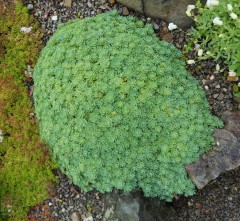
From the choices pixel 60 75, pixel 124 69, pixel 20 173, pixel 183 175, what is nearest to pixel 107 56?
pixel 124 69

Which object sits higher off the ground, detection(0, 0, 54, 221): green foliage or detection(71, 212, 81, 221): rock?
detection(0, 0, 54, 221): green foliage

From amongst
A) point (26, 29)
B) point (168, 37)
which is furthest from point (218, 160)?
point (26, 29)

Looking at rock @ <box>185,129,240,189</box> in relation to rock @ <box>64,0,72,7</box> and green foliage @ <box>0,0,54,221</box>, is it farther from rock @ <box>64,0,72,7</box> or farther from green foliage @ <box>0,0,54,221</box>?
rock @ <box>64,0,72,7</box>

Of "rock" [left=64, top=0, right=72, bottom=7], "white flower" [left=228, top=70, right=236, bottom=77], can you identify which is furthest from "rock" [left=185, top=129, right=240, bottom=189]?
"rock" [left=64, top=0, right=72, bottom=7]

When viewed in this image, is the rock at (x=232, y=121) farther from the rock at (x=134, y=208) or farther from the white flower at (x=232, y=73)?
the rock at (x=134, y=208)

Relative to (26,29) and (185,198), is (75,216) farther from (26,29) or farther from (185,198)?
(26,29)
